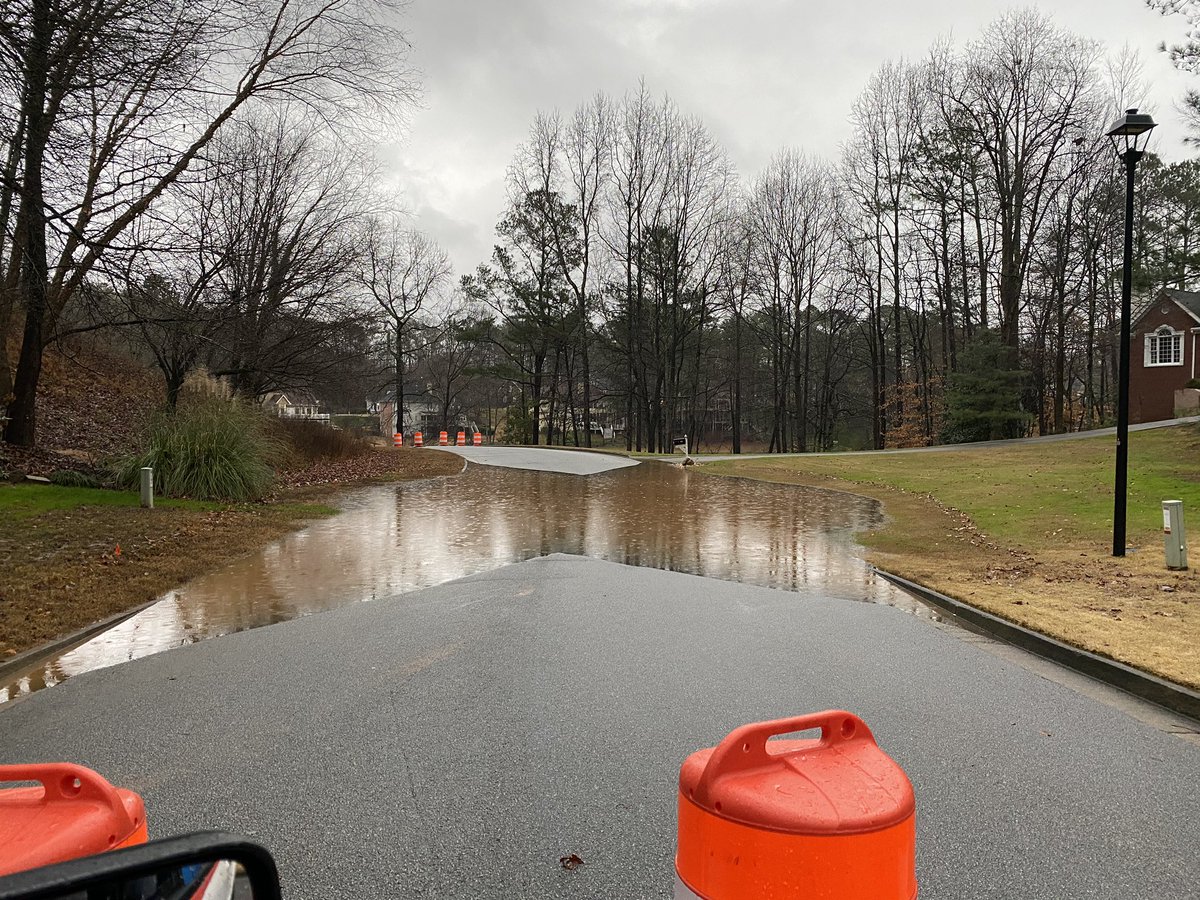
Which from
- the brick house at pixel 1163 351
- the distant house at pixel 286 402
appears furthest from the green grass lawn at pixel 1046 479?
the distant house at pixel 286 402

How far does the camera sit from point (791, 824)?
1.73 m

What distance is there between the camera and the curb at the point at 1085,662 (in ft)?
17.4

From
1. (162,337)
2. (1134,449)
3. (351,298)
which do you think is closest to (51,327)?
(162,337)

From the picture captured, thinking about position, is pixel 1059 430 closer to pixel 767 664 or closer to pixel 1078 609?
pixel 1078 609

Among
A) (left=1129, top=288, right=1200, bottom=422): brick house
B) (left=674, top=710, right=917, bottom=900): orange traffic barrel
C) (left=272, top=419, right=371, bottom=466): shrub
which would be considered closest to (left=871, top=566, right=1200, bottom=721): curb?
(left=674, top=710, right=917, bottom=900): orange traffic barrel

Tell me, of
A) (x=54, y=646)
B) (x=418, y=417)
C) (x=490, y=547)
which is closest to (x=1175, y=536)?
(x=490, y=547)

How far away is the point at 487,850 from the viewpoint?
3240 millimetres

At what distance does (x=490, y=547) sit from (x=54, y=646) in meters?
5.78

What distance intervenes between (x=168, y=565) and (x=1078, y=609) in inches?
399

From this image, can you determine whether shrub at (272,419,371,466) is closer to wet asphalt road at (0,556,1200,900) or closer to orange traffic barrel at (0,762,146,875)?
wet asphalt road at (0,556,1200,900)

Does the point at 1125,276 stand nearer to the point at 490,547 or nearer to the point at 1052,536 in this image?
the point at 1052,536

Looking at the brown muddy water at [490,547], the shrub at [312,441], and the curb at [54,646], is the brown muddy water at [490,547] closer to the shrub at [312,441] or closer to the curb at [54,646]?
the curb at [54,646]

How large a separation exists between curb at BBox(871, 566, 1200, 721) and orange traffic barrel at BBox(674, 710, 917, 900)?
4660mm

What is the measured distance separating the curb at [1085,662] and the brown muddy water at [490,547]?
1.55 feet
